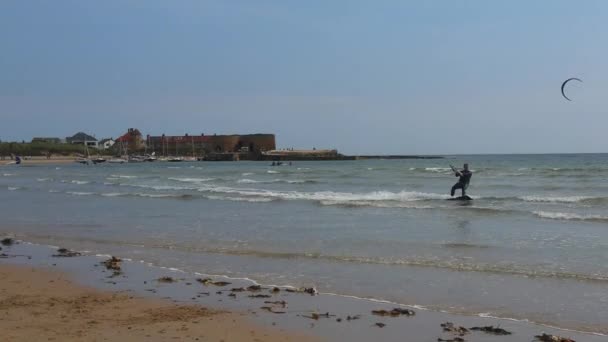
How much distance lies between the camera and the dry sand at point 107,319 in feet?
21.7

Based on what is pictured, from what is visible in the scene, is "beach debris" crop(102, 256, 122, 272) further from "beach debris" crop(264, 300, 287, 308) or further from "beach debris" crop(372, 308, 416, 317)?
"beach debris" crop(372, 308, 416, 317)

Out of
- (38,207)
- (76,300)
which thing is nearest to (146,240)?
(76,300)

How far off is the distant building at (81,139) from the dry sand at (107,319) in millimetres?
176667

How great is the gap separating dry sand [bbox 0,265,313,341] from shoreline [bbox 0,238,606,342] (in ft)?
1.08

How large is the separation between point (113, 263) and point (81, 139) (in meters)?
180

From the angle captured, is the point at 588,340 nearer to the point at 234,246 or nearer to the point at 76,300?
the point at 76,300

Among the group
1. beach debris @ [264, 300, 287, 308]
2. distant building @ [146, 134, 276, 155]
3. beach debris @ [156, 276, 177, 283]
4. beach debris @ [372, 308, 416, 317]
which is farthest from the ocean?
distant building @ [146, 134, 276, 155]

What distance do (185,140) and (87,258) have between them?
464 ft

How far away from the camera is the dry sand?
6.60m

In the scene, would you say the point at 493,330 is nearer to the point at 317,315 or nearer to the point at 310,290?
the point at 317,315

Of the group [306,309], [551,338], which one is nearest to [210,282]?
[306,309]

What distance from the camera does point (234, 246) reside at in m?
13.6

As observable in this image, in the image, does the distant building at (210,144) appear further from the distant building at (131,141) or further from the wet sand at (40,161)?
the wet sand at (40,161)

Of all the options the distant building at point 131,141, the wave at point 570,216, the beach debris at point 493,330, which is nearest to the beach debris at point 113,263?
the beach debris at point 493,330
